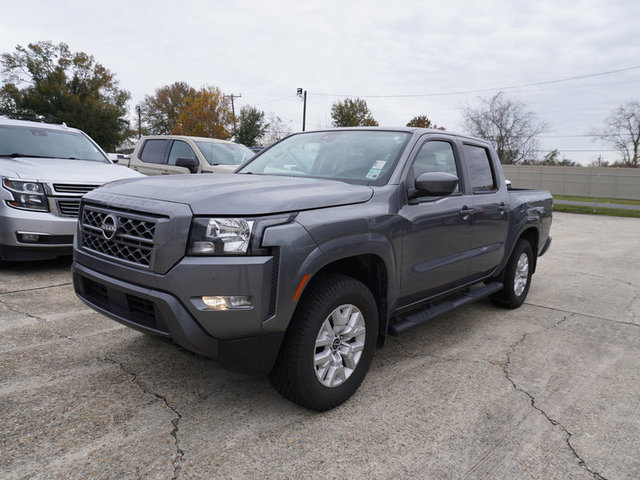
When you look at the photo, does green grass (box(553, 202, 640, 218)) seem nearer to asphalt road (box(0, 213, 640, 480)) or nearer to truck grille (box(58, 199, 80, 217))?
asphalt road (box(0, 213, 640, 480))

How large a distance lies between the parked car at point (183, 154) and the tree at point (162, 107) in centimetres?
6232

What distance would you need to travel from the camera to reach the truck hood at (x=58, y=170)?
18.1 ft

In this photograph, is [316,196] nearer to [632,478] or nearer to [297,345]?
[297,345]

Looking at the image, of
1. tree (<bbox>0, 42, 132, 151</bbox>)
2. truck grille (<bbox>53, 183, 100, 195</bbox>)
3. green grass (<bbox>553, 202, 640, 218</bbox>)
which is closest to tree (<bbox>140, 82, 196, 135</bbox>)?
tree (<bbox>0, 42, 132, 151</bbox>)

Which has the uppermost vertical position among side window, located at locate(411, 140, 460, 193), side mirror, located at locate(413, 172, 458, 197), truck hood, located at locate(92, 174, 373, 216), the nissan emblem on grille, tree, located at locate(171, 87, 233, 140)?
tree, located at locate(171, 87, 233, 140)

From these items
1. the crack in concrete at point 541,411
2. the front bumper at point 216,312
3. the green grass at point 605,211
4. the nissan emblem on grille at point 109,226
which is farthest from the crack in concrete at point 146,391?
the green grass at point 605,211

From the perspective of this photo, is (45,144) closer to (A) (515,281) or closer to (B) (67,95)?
(A) (515,281)

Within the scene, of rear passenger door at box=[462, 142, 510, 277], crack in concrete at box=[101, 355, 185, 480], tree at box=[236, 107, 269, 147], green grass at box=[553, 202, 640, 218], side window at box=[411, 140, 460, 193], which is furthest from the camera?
tree at box=[236, 107, 269, 147]

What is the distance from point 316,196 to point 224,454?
4.90 feet

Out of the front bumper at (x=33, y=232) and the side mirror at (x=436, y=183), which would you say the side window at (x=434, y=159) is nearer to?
the side mirror at (x=436, y=183)

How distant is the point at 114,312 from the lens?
8.96ft

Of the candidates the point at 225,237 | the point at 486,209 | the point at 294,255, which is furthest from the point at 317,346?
the point at 486,209

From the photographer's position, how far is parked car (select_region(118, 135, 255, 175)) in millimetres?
9289

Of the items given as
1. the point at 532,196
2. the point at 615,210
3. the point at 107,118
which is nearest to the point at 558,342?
the point at 532,196
